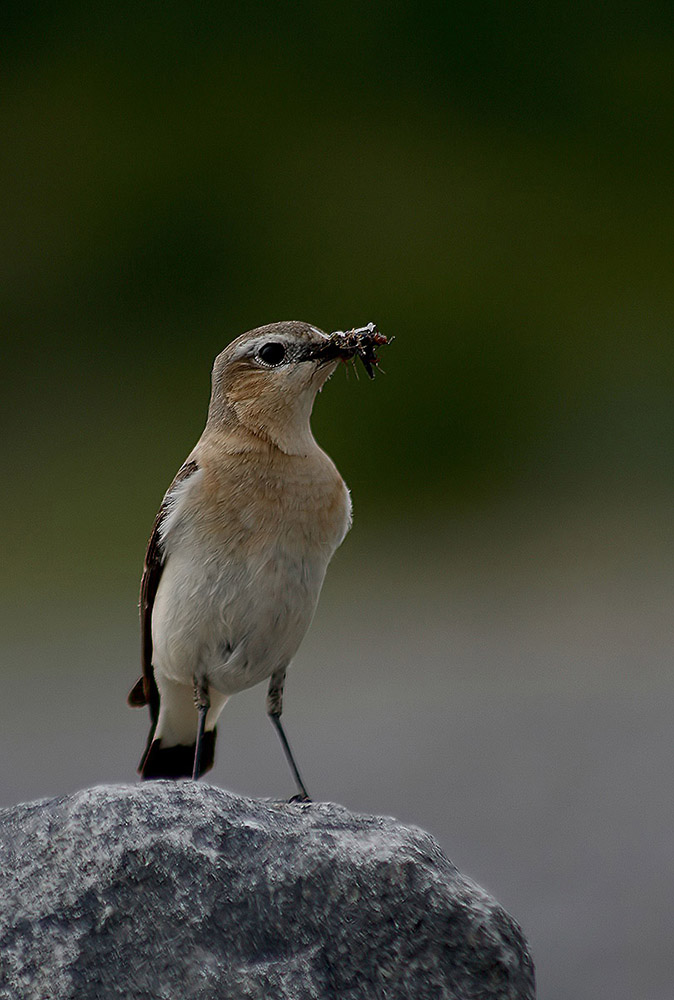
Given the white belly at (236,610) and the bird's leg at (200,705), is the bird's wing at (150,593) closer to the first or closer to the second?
the white belly at (236,610)

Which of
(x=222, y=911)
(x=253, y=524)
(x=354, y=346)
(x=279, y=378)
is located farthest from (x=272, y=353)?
(x=222, y=911)

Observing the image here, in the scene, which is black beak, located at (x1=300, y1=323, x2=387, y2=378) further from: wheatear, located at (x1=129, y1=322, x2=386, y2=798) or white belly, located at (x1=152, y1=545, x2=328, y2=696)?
white belly, located at (x1=152, y1=545, x2=328, y2=696)

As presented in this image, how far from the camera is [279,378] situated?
403 centimetres

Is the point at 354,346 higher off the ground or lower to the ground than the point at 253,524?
higher

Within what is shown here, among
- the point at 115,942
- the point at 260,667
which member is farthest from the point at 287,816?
the point at 260,667

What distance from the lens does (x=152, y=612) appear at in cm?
437

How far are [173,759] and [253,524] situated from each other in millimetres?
1191

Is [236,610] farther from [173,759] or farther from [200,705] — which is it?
[173,759]

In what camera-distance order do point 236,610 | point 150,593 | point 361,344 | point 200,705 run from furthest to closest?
point 150,593 → point 200,705 → point 236,610 → point 361,344

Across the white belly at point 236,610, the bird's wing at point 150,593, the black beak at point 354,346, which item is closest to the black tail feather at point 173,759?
the bird's wing at point 150,593

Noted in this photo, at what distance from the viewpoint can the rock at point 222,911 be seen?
8.96ft

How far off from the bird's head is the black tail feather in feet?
4.06

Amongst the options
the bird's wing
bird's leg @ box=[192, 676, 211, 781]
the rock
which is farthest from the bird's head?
the rock

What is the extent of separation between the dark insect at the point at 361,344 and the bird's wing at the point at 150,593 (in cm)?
70
